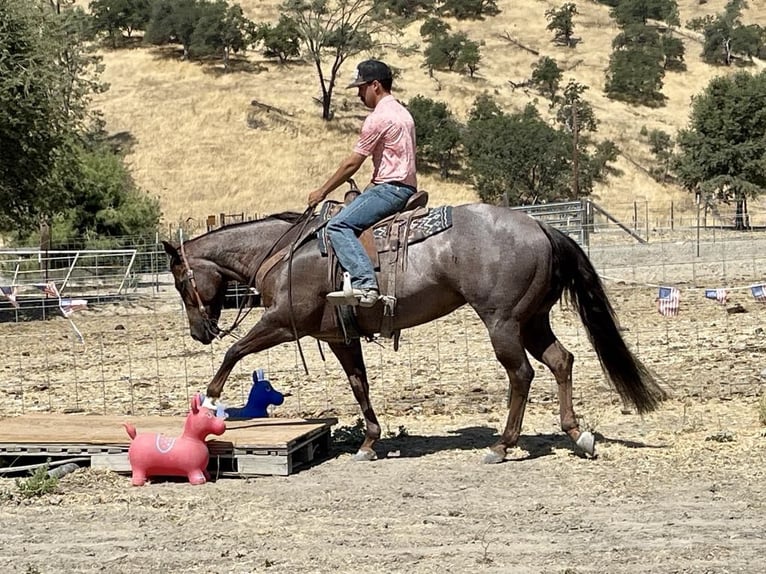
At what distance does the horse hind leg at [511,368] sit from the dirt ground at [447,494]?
159 millimetres

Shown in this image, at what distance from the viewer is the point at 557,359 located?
7820 millimetres

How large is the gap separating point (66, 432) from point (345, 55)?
2335 inches

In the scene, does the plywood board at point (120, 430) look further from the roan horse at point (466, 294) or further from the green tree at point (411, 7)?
the green tree at point (411, 7)

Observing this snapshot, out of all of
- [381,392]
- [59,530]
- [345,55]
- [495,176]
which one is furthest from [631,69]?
[59,530]

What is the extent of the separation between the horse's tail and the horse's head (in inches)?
103

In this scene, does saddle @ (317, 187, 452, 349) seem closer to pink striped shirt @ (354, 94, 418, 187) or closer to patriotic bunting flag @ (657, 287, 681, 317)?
pink striped shirt @ (354, 94, 418, 187)

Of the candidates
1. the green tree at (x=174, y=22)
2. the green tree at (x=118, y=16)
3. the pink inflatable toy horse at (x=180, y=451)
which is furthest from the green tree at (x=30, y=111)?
the green tree at (x=118, y=16)

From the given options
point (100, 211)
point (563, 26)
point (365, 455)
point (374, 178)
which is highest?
point (563, 26)

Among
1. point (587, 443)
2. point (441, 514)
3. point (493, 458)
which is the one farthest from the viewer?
point (493, 458)

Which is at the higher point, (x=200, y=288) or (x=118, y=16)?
(x=118, y=16)

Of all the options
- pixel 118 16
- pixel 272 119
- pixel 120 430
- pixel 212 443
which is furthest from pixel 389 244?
pixel 118 16

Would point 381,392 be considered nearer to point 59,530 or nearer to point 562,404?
point 562,404

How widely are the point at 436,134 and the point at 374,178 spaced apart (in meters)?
51.7

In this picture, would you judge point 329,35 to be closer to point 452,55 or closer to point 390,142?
point 452,55
